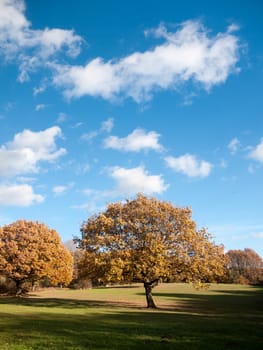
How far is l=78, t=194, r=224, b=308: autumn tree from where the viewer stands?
140ft

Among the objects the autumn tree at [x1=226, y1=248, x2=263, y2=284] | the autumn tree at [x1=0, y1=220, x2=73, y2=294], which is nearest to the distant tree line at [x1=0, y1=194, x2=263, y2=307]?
the autumn tree at [x1=0, y1=220, x2=73, y2=294]

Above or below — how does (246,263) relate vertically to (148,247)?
above

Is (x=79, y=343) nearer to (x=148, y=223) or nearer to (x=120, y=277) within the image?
(x=120, y=277)

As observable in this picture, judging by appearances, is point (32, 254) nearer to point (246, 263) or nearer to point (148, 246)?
point (148, 246)

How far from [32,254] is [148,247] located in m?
32.4

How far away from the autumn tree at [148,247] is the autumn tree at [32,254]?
25.2 meters

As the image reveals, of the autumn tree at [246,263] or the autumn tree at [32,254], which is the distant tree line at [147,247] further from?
the autumn tree at [246,263]

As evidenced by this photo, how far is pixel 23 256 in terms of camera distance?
67.8 meters

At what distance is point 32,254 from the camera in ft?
222

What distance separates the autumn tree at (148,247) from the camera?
42688 mm

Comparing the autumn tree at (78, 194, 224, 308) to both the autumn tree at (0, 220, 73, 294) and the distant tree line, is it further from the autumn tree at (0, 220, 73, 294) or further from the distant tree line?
the autumn tree at (0, 220, 73, 294)

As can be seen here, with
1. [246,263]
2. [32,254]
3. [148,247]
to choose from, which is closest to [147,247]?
[148,247]

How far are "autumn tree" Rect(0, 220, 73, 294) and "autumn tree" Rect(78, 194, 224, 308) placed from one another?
25.2 meters

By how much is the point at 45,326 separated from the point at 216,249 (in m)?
26.5
